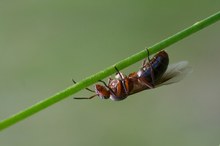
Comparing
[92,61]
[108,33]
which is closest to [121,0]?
[108,33]

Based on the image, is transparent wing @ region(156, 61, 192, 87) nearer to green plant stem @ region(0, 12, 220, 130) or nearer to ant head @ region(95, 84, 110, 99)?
ant head @ region(95, 84, 110, 99)

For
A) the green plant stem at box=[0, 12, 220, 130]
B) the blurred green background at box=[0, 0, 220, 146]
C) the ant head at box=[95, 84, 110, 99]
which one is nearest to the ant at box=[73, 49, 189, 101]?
the ant head at box=[95, 84, 110, 99]

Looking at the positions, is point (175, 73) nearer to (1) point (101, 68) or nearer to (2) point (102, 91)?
(2) point (102, 91)

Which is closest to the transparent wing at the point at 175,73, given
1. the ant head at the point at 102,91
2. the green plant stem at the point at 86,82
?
the ant head at the point at 102,91

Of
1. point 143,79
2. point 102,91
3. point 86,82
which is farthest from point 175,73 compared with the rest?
point 86,82

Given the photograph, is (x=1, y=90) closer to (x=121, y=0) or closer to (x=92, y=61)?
(x=92, y=61)

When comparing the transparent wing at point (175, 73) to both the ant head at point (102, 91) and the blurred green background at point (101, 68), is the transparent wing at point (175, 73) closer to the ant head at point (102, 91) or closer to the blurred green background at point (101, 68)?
the ant head at point (102, 91)
